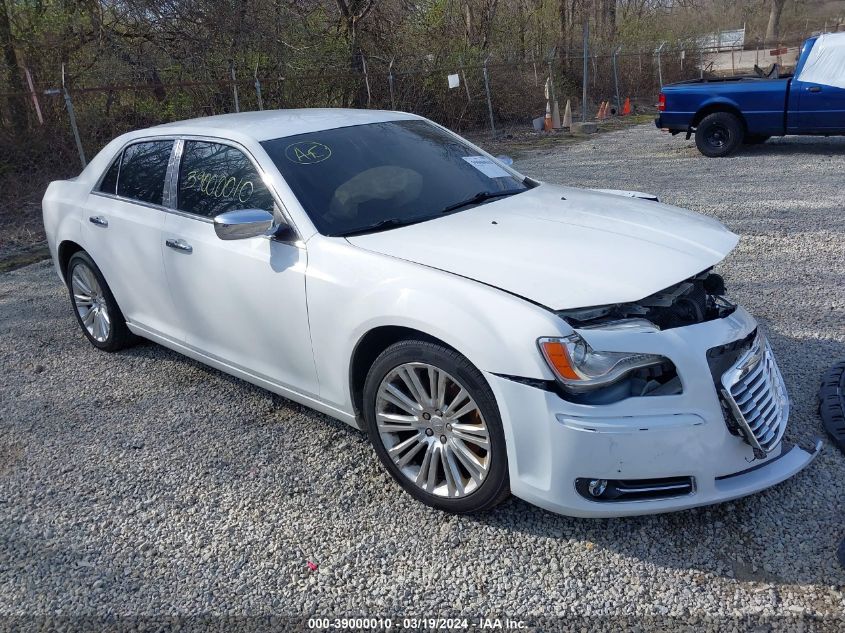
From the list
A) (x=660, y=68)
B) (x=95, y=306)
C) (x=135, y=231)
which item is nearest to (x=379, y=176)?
(x=135, y=231)

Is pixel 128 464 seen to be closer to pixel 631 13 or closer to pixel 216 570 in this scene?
pixel 216 570

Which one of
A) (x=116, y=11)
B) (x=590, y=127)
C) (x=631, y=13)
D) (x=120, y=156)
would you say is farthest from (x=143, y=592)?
(x=631, y=13)

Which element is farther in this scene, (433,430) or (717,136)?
(717,136)

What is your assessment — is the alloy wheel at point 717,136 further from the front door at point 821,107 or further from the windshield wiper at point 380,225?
the windshield wiper at point 380,225

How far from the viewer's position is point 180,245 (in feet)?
12.9

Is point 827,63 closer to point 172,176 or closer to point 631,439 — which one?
point 172,176

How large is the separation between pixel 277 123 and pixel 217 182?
1.60ft

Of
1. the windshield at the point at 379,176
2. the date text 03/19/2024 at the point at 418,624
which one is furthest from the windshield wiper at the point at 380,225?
the date text 03/19/2024 at the point at 418,624

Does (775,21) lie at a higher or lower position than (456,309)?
higher

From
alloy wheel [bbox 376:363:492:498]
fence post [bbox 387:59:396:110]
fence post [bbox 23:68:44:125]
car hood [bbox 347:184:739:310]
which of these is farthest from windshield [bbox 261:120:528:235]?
fence post [bbox 387:59:396:110]

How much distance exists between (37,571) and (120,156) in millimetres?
2835

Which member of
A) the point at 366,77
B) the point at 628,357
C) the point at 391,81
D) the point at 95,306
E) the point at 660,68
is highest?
the point at 366,77

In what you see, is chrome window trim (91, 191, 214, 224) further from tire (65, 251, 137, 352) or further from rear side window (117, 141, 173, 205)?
tire (65, 251, 137, 352)

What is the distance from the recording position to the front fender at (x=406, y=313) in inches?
102
